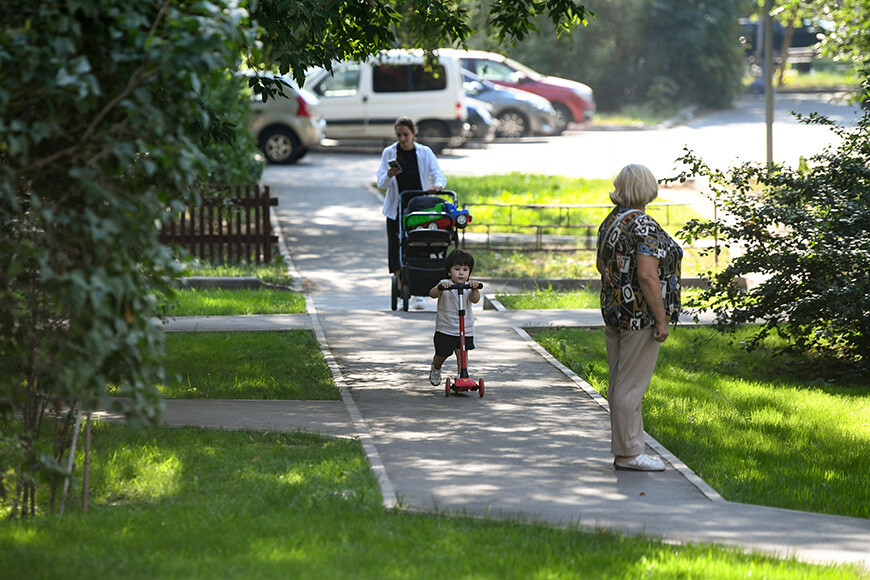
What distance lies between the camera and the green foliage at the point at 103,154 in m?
4.76

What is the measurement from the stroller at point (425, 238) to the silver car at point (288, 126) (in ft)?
47.6

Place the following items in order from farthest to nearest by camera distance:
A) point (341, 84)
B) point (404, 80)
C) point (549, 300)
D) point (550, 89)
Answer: point (550, 89) → point (341, 84) → point (404, 80) → point (549, 300)

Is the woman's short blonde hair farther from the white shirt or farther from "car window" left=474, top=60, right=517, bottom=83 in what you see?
"car window" left=474, top=60, right=517, bottom=83

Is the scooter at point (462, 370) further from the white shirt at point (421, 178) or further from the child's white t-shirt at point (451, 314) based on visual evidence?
the white shirt at point (421, 178)

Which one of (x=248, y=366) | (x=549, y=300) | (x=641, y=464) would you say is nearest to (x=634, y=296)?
→ (x=641, y=464)

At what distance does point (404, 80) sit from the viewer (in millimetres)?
28719

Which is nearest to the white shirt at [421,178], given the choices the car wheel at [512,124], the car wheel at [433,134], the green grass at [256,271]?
the green grass at [256,271]

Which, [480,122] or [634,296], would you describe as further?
[480,122]

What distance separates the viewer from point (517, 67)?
3484 cm

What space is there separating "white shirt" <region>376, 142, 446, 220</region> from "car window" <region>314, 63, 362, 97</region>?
16.8 metres

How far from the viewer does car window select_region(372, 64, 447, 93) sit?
93.8 ft

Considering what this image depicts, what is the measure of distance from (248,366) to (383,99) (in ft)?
63.9

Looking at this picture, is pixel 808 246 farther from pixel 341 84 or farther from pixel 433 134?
pixel 341 84

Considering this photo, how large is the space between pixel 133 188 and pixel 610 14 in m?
37.5
